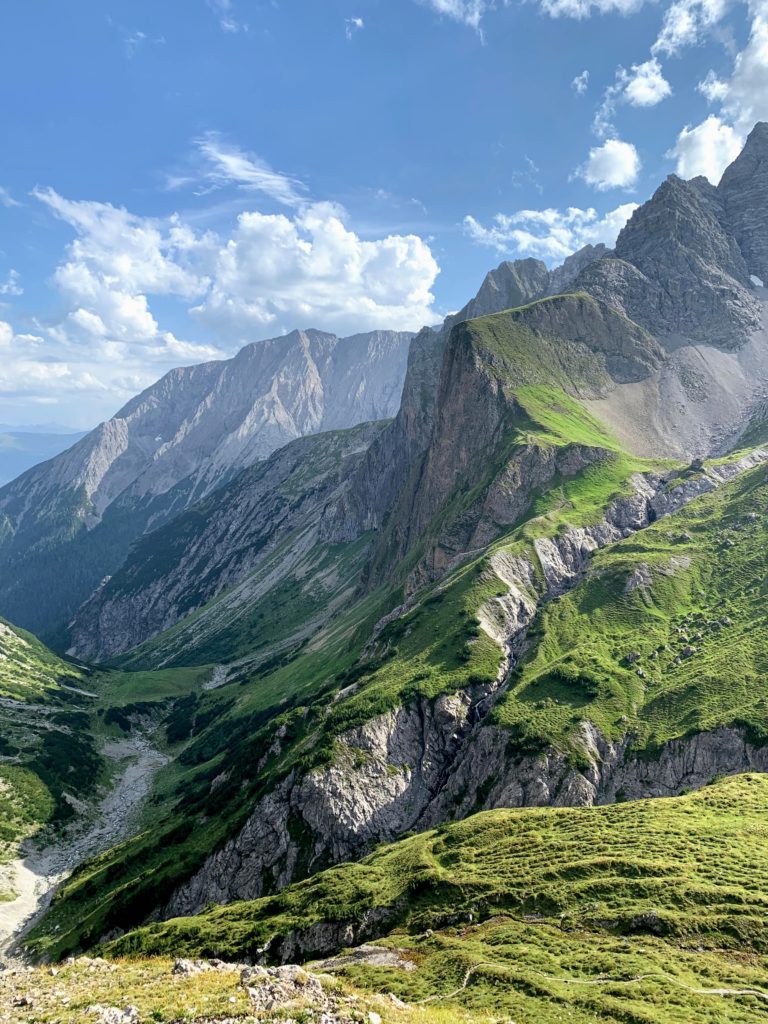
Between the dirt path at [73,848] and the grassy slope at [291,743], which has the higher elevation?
the grassy slope at [291,743]

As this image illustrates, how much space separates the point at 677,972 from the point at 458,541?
141m

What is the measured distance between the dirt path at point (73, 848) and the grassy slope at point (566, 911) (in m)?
43.3

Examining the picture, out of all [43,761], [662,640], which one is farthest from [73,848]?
[662,640]

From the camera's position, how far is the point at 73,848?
118 meters

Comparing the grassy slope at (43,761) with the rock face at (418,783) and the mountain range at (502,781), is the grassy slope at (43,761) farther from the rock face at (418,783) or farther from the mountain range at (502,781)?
the rock face at (418,783)

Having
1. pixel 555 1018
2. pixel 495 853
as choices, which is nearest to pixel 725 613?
pixel 495 853

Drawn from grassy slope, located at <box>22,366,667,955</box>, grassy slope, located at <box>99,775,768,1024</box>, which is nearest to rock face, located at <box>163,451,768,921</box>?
grassy slope, located at <box>22,366,667,955</box>

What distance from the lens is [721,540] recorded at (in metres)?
132

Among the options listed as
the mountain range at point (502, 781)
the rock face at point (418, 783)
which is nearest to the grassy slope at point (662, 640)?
the mountain range at point (502, 781)

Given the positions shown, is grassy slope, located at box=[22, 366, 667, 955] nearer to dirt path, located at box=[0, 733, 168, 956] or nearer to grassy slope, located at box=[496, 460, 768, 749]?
dirt path, located at box=[0, 733, 168, 956]

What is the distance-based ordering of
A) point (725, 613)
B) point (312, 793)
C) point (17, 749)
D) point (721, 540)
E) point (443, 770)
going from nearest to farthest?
point (312, 793) < point (443, 770) < point (725, 613) < point (721, 540) < point (17, 749)

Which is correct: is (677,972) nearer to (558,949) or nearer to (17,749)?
(558,949)

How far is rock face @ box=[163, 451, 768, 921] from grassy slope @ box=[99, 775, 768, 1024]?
52.8 ft

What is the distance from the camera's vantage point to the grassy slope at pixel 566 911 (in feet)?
111
